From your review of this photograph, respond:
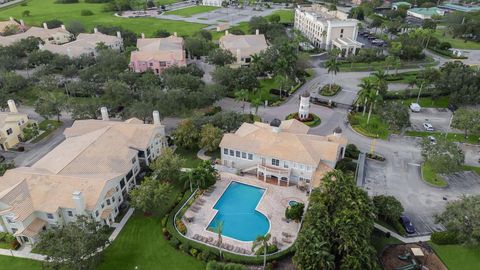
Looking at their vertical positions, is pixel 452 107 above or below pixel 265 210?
above

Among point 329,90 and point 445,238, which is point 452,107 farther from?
point 445,238

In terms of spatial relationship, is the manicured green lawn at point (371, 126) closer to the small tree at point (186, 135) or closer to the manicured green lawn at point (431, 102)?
the manicured green lawn at point (431, 102)

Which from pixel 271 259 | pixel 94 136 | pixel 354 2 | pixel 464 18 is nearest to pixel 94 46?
pixel 94 136

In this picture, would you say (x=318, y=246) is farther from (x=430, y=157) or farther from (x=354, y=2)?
(x=354, y=2)

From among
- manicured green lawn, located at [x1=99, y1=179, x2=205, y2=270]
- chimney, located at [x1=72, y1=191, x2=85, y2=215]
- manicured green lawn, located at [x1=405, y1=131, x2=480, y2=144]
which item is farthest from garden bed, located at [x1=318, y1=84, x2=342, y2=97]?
chimney, located at [x1=72, y1=191, x2=85, y2=215]

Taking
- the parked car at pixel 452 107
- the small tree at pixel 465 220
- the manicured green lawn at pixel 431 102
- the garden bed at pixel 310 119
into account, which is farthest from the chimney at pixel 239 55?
the small tree at pixel 465 220

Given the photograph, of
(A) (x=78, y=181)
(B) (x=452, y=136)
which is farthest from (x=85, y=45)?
(B) (x=452, y=136)

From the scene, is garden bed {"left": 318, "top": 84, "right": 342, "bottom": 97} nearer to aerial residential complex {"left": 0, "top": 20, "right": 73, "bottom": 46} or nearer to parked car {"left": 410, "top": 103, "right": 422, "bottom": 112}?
parked car {"left": 410, "top": 103, "right": 422, "bottom": 112}
